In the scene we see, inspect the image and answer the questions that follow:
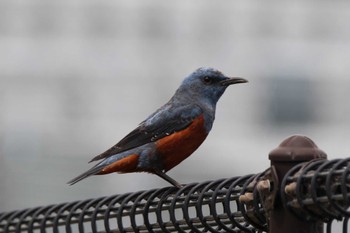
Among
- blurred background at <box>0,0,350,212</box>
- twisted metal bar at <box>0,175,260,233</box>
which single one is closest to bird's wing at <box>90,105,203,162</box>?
twisted metal bar at <box>0,175,260,233</box>

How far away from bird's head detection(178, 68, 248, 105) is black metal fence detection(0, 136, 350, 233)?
1.51m

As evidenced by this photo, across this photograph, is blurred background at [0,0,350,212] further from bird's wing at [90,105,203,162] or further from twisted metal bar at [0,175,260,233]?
twisted metal bar at [0,175,260,233]

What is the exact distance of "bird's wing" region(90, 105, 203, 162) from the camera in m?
5.64

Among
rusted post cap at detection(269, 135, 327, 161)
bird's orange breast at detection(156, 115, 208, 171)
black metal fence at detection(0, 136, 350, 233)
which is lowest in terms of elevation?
bird's orange breast at detection(156, 115, 208, 171)

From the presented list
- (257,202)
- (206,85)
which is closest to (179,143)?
(206,85)

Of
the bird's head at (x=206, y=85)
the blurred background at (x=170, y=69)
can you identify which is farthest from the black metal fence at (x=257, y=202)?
the blurred background at (x=170, y=69)

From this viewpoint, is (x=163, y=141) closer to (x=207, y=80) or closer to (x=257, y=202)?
(x=207, y=80)

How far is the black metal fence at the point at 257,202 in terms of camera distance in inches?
127

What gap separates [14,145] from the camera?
21906 millimetres

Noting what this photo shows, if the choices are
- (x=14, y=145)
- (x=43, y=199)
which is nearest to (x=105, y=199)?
(x=43, y=199)

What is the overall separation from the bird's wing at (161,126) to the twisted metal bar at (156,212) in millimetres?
917

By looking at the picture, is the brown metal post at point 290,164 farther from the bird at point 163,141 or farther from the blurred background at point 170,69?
the blurred background at point 170,69

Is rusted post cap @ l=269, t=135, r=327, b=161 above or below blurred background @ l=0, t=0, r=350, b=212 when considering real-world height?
above

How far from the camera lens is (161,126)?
572 centimetres
